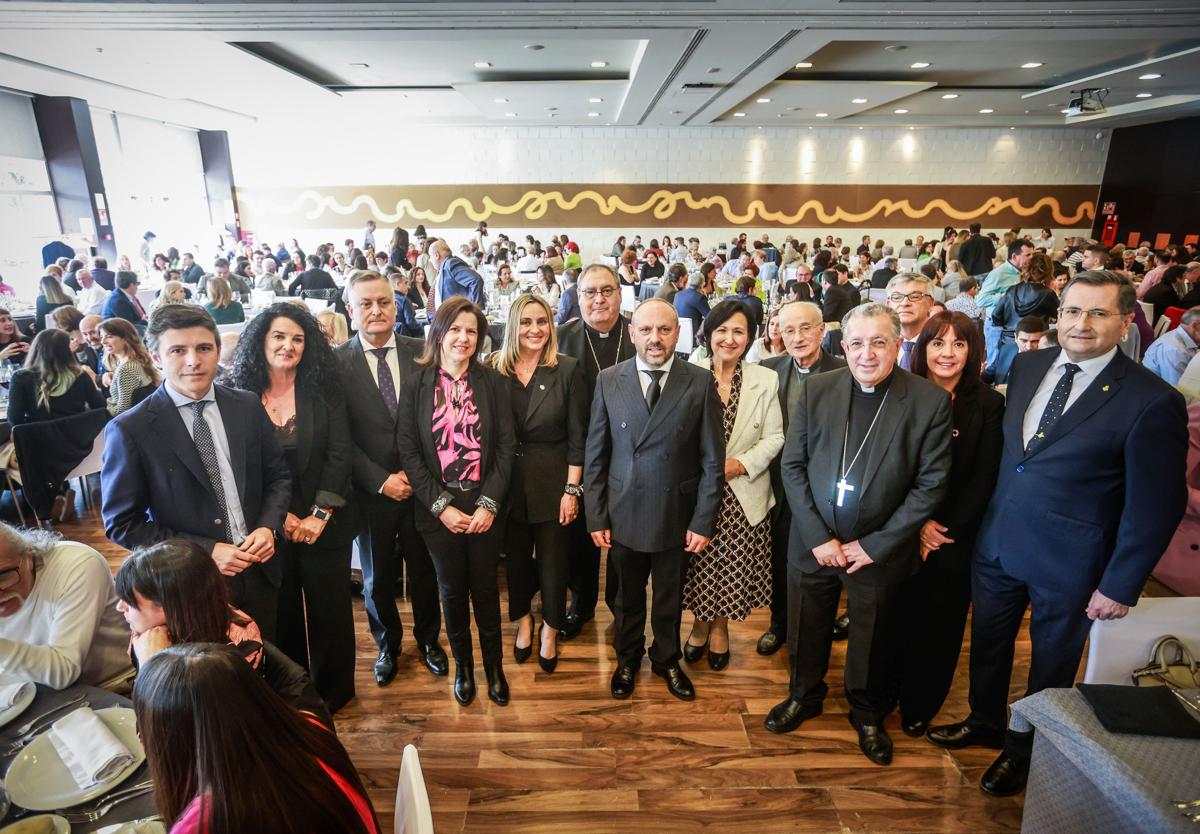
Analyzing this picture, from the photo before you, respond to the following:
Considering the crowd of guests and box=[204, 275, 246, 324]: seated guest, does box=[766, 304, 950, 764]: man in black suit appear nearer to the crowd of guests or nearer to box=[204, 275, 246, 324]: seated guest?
the crowd of guests

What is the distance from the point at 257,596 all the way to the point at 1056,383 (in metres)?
2.96

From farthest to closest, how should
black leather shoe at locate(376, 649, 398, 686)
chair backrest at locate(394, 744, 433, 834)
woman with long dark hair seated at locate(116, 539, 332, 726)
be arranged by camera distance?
black leather shoe at locate(376, 649, 398, 686) → woman with long dark hair seated at locate(116, 539, 332, 726) → chair backrest at locate(394, 744, 433, 834)

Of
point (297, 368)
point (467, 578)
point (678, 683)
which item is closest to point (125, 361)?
point (297, 368)

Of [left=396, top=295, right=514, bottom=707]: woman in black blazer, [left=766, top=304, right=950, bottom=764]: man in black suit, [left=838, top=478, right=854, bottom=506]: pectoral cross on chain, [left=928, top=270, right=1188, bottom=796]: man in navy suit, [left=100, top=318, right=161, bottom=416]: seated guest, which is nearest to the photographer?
[left=928, top=270, right=1188, bottom=796]: man in navy suit

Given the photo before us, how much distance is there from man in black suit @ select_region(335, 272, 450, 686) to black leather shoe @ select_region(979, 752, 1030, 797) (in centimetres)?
235

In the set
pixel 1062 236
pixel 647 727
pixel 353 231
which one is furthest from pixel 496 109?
pixel 1062 236

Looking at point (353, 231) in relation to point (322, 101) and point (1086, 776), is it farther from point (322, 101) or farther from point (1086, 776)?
point (1086, 776)

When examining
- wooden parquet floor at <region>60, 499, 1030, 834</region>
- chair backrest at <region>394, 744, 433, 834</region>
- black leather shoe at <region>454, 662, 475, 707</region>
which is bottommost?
wooden parquet floor at <region>60, 499, 1030, 834</region>

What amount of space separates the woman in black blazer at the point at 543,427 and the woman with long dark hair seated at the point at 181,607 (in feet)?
4.42

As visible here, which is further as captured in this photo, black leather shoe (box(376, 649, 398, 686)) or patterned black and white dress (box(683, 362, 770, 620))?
black leather shoe (box(376, 649, 398, 686))

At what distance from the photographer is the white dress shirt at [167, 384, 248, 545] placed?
2066mm

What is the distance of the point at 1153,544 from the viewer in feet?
6.22

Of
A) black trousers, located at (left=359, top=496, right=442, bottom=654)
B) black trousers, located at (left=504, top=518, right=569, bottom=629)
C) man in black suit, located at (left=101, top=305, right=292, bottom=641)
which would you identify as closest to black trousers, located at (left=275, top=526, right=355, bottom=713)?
black trousers, located at (left=359, top=496, right=442, bottom=654)

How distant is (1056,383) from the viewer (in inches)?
83.0
